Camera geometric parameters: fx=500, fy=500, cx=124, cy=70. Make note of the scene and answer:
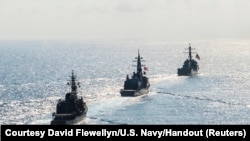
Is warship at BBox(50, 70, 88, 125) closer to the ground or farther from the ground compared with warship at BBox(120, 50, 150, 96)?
closer to the ground

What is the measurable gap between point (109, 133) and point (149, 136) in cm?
500

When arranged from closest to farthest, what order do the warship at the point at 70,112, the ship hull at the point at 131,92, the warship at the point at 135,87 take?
the warship at the point at 70,112, the ship hull at the point at 131,92, the warship at the point at 135,87

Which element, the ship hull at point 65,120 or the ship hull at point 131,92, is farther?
the ship hull at point 131,92

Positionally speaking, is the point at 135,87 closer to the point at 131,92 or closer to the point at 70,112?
the point at 131,92

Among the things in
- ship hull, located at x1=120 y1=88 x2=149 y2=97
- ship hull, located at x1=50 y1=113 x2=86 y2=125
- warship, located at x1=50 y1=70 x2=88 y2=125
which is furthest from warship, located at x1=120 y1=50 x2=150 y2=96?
ship hull, located at x1=50 y1=113 x2=86 y2=125

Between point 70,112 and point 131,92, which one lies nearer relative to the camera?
point 70,112

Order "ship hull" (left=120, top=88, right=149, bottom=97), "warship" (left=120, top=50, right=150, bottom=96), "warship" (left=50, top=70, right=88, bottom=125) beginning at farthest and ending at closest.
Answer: "warship" (left=120, top=50, right=150, bottom=96) → "ship hull" (left=120, top=88, right=149, bottom=97) → "warship" (left=50, top=70, right=88, bottom=125)

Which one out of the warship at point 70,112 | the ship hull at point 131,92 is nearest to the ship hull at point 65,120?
the warship at point 70,112

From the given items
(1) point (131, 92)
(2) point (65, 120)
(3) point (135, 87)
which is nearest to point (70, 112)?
(2) point (65, 120)

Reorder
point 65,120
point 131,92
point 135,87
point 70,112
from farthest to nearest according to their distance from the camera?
point 135,87 < point 131,92 < point 70,112 < point 65,120

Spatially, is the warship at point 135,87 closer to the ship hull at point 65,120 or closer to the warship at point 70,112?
the warship at point 70,112

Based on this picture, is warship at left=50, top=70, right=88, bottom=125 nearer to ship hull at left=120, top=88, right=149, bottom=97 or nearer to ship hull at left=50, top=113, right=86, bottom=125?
ship hull at left=50, top=113, right=86, bottom=125

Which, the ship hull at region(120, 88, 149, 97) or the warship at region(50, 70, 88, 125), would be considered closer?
the warship at region(50, 70, 88, 125)

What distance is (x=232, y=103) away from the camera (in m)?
137
